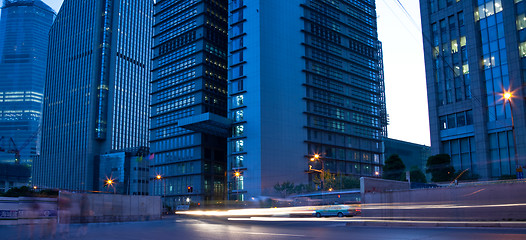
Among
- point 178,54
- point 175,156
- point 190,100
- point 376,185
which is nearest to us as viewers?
point 376,185

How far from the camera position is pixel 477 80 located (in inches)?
2625

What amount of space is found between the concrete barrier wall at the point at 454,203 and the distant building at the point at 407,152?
152 m

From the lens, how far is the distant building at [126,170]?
165500 millimetres

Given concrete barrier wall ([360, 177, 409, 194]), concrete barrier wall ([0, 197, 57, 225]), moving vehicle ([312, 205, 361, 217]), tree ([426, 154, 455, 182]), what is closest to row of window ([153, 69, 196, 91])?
tree ([426, 154, 455, 182])

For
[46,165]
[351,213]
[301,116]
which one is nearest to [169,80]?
[301,116]

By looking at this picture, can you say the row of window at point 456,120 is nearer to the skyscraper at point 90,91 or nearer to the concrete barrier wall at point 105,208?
the concrete barrier wall at point 105,208

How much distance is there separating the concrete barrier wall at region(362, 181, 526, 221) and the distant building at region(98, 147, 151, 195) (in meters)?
146

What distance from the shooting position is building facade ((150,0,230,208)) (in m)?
104

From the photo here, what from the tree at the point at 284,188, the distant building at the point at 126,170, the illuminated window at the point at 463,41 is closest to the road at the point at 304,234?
the illuminated window at the point at 463,41

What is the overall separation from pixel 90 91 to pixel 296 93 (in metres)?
109

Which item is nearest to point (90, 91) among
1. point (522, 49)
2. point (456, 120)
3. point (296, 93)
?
point (296, 93)

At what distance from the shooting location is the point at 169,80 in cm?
11369

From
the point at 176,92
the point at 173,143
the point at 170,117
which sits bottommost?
the point at 173,143

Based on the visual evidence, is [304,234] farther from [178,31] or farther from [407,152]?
[407,152]
